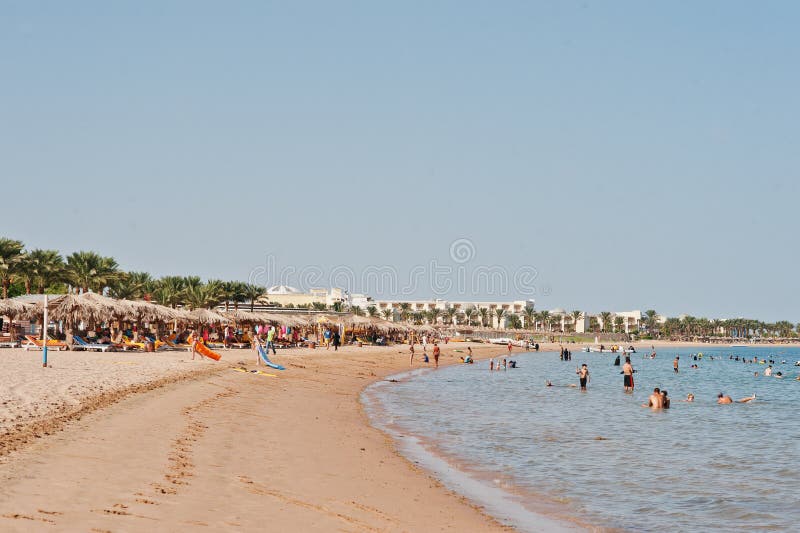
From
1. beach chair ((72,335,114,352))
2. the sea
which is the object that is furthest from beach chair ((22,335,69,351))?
the sea

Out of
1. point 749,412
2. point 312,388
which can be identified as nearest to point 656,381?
point 749,412

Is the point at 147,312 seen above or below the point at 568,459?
above

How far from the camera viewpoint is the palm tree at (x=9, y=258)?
49406 mm

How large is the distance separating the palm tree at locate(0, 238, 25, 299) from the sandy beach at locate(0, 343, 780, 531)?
103ft

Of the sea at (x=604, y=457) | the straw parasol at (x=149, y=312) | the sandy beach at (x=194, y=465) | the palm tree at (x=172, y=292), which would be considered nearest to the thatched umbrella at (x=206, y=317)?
the straw parasol at (x=149, y=312)

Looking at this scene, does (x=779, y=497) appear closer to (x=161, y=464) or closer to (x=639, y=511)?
A: (x=639, y=511)

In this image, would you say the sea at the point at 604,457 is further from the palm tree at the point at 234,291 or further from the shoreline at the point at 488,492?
the palm tree at the point at 234,291

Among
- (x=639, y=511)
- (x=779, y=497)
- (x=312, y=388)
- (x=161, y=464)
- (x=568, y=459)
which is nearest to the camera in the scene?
(x=161, y=464)

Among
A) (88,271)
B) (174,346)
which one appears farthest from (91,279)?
(174,346)

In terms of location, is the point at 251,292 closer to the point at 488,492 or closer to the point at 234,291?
the point at 234,291

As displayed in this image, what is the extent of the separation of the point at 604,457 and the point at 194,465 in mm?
9087

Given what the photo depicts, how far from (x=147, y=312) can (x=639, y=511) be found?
35.0 m

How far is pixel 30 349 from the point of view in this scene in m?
34.5

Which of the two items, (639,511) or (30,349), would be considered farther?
(30,349)
